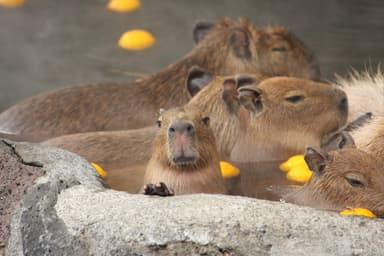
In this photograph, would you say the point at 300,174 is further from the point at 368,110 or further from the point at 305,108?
the point at 368,110

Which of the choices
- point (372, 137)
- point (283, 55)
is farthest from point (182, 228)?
point (283, 55)

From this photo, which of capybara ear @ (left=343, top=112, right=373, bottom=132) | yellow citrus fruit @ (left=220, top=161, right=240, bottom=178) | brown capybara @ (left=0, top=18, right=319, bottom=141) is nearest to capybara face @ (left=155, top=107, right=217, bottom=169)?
yellow citrus fruit @ (left=220, top=161, right=240, bottom=178)

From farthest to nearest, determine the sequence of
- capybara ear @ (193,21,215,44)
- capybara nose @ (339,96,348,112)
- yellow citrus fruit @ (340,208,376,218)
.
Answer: capybara ear @ (193,21,215,44), capybara nose @ (339,96,348,112), yellow citrus fruit @ (340,208,376,218)

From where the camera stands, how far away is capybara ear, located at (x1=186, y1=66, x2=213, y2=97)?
708cm

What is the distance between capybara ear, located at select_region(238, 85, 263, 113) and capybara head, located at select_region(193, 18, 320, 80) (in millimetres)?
1042

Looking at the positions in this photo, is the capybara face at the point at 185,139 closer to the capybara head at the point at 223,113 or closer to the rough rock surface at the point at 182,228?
the capybara head at the point at 223,113

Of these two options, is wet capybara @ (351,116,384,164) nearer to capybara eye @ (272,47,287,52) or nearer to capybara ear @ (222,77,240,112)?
capybara ear @ (222,77,240,112)

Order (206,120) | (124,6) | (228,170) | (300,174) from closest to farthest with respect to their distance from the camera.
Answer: (206,120)
(300,174)
(228,170)
(124,6)

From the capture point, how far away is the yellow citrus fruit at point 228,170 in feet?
20.8

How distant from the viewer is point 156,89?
7.54 meters

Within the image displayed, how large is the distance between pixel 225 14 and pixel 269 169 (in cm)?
313

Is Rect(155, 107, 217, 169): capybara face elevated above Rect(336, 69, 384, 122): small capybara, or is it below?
above

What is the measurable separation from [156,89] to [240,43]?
2.12 feet

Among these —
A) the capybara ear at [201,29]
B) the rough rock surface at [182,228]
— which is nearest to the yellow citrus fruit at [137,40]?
the capybara ear at [201,29]
